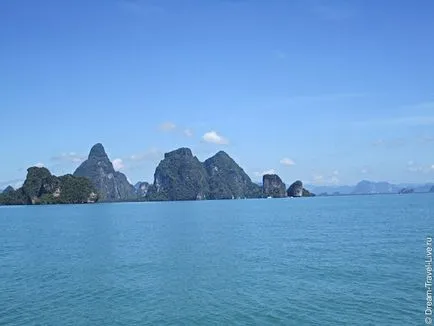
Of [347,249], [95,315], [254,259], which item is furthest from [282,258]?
[95,315]

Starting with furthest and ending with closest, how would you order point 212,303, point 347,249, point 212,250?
point 212,250
point 347,249
point 212,303

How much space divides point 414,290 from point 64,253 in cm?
3718

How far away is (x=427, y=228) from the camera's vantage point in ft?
206

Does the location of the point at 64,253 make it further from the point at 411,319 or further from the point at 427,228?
the point at 427,228

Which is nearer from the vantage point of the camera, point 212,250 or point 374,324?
point 374,324

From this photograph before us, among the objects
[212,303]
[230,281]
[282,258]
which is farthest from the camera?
[282,258]

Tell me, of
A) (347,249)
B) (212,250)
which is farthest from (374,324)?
(212,250)

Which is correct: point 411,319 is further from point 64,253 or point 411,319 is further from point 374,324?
point 64,253

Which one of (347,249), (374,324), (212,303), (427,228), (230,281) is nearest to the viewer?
(374,324)

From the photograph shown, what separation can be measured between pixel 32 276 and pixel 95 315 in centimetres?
1432

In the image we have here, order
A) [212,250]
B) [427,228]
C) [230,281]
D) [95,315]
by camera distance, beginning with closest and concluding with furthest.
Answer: [95,315], [230,281], [212,250], [427,228]

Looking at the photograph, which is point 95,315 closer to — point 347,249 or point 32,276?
point 32,276

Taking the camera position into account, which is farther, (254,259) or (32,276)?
(254,259)

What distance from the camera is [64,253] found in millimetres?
49406
